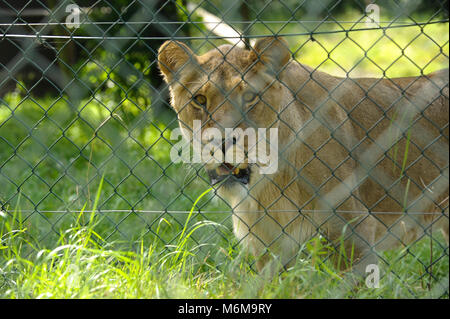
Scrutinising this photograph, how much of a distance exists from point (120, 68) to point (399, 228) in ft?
8.52

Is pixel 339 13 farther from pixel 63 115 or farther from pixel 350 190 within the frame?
pixel 350 190

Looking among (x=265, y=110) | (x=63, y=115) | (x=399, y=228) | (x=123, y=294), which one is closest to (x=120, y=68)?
(x=63, y=115)

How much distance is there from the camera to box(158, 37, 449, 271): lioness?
2.88 m

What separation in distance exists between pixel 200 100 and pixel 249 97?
0.27 meters

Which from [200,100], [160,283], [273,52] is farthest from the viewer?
[200,100]

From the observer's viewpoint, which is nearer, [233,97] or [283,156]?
[233,97]

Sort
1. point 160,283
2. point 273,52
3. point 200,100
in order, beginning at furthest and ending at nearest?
point 200,100 < point 273,52 < point 160,283

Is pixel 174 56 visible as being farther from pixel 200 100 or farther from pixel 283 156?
pixel 283 156

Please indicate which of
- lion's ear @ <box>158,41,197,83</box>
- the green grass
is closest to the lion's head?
lion's ear @ <box>158,41,197,83</box>

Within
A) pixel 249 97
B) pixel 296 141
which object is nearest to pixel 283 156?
pixel 296 141

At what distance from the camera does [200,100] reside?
9.77 feet

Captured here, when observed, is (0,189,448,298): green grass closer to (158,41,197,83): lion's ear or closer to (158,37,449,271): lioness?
(158,37,449,271): lioness

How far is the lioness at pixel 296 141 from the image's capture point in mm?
2875

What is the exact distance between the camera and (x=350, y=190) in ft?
10.3
